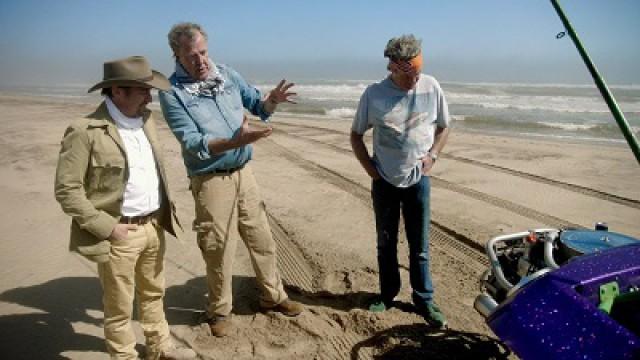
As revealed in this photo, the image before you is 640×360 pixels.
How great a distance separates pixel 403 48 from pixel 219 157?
1.48m

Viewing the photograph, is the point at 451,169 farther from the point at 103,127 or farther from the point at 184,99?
the point at 103,127

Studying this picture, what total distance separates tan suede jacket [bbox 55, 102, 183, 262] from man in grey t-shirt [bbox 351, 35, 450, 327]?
5.52ft

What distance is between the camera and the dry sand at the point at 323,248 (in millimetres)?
3518

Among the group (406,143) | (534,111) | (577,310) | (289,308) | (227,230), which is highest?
(534,111)

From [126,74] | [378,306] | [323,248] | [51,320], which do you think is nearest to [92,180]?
[126,74]

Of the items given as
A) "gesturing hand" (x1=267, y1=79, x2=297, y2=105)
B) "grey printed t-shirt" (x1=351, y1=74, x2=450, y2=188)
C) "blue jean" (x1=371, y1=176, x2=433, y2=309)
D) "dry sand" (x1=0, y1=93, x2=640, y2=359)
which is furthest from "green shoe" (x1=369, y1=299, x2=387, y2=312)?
"gesturing hand" (x1=267, y1=79, x2=297, y2=105)

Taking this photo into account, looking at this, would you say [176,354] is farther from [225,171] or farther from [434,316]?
[434,316]

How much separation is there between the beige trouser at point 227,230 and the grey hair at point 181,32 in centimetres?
93

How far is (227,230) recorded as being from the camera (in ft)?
Answer: 11.3

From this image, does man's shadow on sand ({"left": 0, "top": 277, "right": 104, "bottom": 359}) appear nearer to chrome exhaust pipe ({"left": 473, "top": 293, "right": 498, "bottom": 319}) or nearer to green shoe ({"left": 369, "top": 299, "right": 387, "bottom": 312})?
green shoe ({"left": 369, "top": 299, "right": 387, "bottom": 312})

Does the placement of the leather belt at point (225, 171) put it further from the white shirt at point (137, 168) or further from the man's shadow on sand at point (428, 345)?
the man's shadow on sand at point (428, 345)

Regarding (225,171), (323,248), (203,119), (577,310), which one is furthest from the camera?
(323,248)

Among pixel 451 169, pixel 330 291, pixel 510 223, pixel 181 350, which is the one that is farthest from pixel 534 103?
pixel 181 350

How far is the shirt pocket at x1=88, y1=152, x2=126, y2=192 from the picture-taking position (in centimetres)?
265
